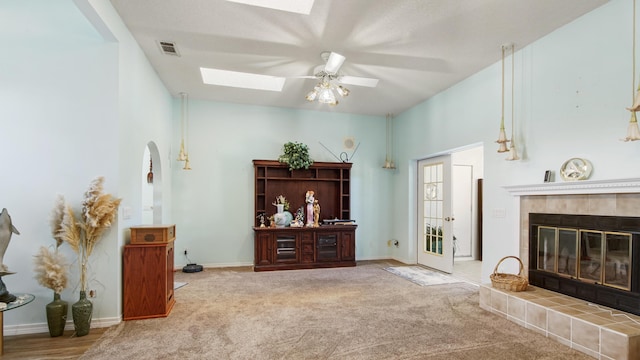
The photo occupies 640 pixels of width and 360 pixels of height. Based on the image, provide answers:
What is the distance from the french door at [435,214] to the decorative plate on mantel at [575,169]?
216 cm

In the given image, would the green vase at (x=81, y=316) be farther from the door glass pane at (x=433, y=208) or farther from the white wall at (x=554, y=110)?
the door glass pane at (x=433, y=208)

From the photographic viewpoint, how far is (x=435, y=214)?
18.7ft

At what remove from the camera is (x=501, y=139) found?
3.69 meters

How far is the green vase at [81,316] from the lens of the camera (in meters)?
2.84

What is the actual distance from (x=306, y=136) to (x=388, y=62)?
255cm

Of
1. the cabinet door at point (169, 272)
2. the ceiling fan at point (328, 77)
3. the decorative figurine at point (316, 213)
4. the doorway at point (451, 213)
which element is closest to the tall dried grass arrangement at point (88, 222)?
the cabinet door at point (169, 272)

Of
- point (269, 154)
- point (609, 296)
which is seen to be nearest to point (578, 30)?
point (609, 296)

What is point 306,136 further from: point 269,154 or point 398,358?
point 398,358

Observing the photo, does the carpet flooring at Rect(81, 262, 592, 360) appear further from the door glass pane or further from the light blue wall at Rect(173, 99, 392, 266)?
the light blue wall at Rect(173, 99, 392, 266)

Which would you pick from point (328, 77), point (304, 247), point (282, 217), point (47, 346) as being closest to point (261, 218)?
point (282, 217)

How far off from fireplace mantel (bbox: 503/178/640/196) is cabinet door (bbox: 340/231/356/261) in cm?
283

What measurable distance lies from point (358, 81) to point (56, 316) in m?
4.40

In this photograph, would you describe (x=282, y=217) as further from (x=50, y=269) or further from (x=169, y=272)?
(x=50, y=269)

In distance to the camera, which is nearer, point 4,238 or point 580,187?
point 4,238
